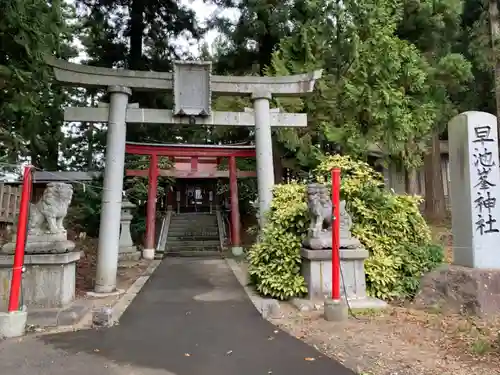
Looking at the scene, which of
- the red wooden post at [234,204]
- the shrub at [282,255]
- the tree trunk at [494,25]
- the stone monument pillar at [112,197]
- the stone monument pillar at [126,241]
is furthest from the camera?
the red wooden post at [234,204]

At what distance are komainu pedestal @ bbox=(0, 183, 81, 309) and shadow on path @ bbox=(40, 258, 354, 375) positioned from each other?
109cm

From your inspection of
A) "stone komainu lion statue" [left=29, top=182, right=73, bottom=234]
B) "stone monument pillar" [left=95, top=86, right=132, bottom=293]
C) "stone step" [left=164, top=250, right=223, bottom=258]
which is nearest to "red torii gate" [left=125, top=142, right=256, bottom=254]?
"stone step" [left=164, top=250, right=223, bottom=258]

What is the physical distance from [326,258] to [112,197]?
4167mm

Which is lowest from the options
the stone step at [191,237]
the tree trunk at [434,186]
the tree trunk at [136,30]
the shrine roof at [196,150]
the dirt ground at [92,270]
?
the dirt ground at [92,270]

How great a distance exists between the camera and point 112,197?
800 centimetres

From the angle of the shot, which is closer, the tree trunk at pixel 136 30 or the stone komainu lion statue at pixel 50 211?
the stone komainu lion statue at pixel 50 211

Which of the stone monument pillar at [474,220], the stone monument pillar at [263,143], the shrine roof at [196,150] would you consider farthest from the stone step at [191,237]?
the stone monument pillar at [474,220]

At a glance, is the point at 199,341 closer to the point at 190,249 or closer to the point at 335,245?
the point at 335,245

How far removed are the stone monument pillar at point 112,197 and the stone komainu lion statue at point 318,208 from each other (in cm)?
373

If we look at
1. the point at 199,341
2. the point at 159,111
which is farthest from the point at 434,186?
the point at 199,341

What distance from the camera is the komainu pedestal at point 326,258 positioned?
661cm

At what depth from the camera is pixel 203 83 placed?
28.2 ft

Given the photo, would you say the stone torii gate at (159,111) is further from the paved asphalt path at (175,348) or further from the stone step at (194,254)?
the stone step at (194,254)

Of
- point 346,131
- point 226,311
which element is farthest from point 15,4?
point 346,131
